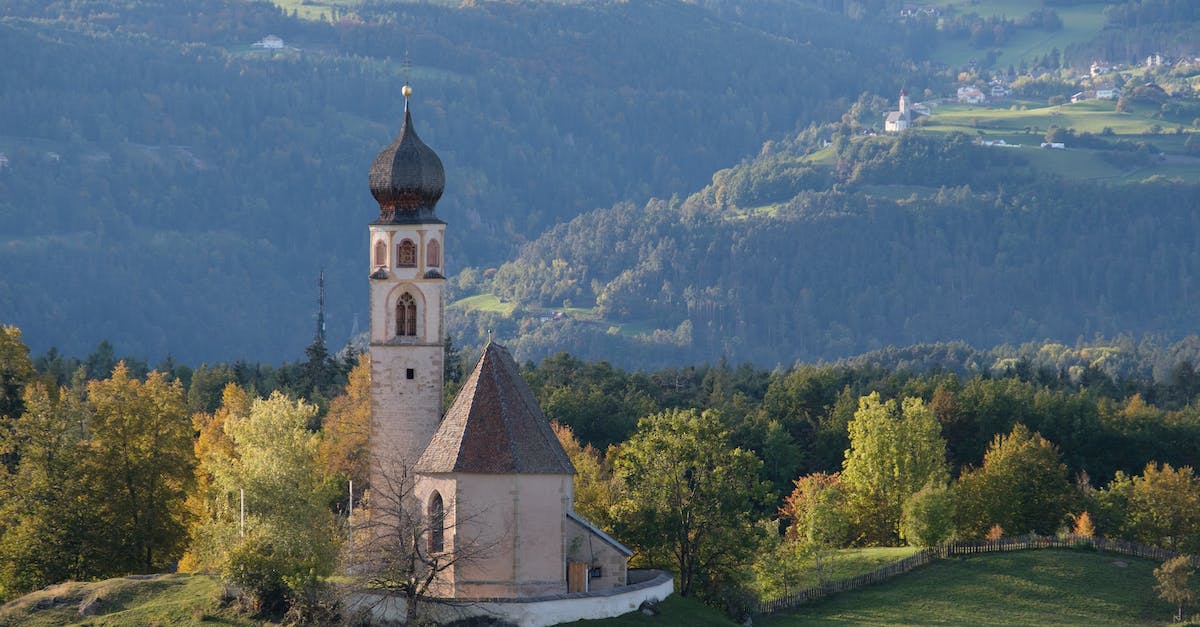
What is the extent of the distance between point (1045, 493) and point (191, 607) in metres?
48.8

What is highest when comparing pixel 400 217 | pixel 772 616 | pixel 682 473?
pixel 400 217

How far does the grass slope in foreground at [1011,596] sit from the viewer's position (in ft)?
307

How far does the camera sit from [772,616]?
3656 inches

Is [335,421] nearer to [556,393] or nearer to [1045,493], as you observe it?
[556,393]

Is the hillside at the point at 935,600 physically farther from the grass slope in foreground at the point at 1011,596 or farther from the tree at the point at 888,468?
the tree at the point at 888,468

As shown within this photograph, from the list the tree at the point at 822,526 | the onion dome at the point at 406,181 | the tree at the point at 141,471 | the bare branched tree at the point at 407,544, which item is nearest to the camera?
the bare branched tree at the point at 407,544

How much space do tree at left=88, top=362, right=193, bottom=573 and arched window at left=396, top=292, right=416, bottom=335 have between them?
1333cm

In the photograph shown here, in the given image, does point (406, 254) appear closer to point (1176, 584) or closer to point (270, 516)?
point (270, 516)

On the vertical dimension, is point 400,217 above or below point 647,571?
above

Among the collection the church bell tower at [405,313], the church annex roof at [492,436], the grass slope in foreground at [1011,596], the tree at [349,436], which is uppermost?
the church bell tower at [405,313]

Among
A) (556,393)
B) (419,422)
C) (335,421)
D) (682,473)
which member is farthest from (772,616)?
(556,393)

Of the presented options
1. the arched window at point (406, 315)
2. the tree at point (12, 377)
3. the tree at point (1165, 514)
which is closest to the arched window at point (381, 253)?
the arched window at point (406, 315)

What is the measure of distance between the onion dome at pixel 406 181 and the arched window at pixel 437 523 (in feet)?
37.6

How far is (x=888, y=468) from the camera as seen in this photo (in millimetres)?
117250
